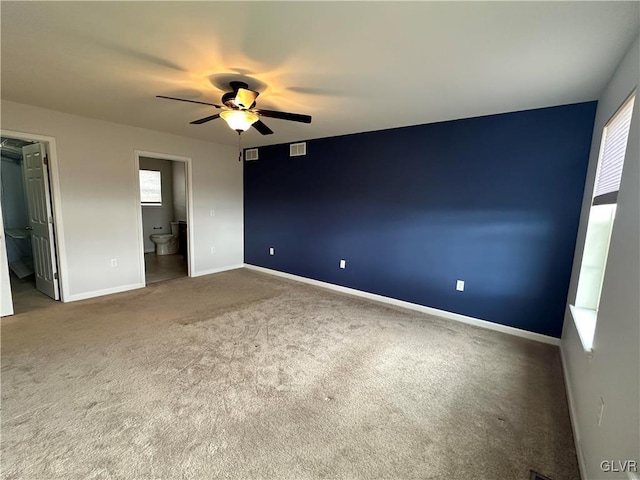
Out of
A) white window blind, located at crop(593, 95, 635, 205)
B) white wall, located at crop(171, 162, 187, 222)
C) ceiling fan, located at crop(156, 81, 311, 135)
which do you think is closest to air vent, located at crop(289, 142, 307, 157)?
ceiling fan, located at crop(156, 81, 311, 135)

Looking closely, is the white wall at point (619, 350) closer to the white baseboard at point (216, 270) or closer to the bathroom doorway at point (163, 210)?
the white baseboard at point (216, 270)

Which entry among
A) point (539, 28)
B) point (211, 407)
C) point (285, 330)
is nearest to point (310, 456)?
point (211, 407)

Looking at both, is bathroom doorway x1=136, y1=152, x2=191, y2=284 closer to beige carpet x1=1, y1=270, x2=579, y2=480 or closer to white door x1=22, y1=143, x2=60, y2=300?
white door x1=22, y1=143, x2=60, y2=300

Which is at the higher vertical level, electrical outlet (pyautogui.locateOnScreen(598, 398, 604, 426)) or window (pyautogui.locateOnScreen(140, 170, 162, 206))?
window (pyautogui.locateOnScreen(140, 170, 162, 206))

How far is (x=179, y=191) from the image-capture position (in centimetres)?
699

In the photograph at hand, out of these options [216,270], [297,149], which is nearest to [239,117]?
[297,149]

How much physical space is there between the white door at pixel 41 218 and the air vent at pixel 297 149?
127 inches

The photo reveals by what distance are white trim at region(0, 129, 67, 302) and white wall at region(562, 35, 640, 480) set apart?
5092 millimetres

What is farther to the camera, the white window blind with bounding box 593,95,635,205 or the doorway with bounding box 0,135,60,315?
the doorway with bounding box 0,135,60,315

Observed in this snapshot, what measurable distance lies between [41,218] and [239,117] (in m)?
3.25

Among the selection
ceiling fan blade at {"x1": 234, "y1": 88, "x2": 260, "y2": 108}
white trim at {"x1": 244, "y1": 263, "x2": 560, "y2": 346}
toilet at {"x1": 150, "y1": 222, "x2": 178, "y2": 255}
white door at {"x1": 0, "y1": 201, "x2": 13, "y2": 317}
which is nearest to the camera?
ceiling fan blade at {"x1": 234, "y1": 88, "x2": 260, "y2": 108}

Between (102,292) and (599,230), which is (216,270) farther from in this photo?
(599,230)

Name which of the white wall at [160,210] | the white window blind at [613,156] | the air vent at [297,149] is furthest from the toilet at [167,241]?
the white window blind at [613,156]

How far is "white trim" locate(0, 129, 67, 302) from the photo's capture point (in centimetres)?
336
